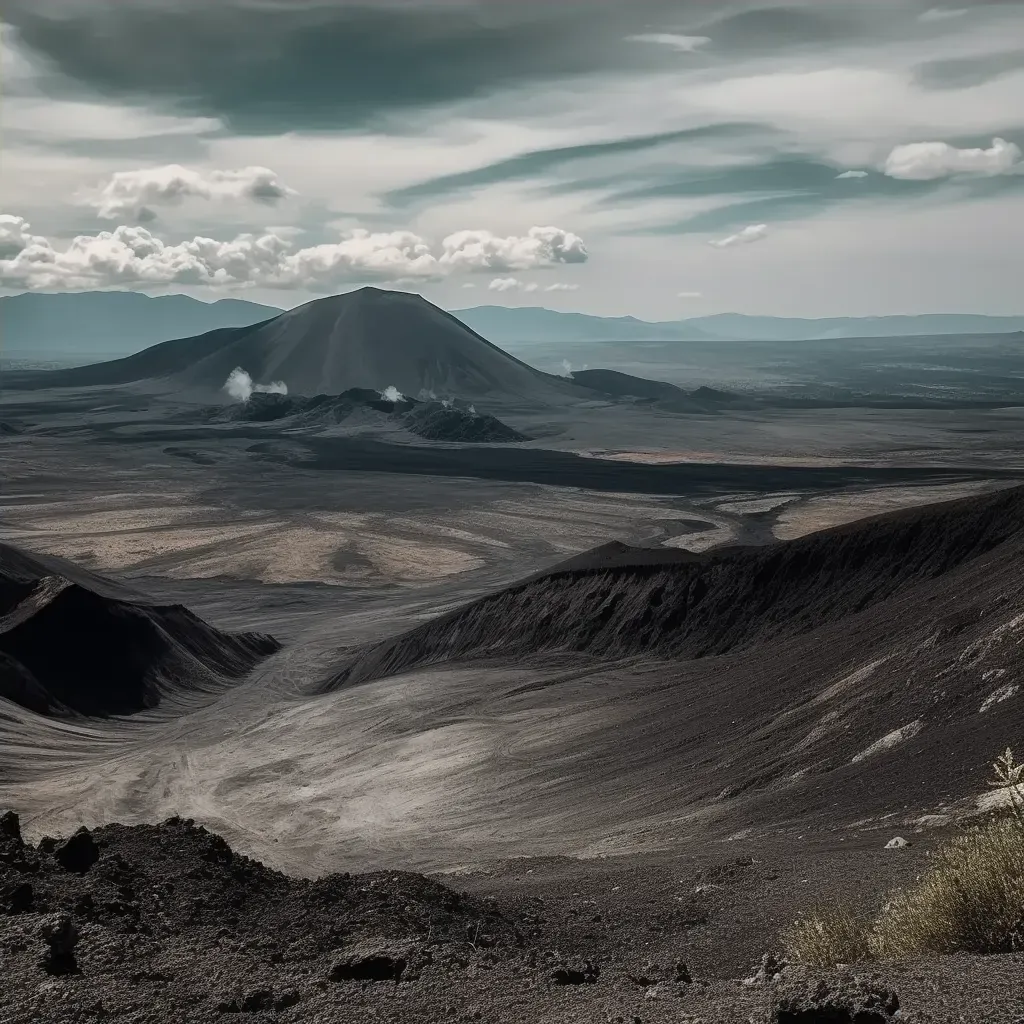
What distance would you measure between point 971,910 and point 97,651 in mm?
41876

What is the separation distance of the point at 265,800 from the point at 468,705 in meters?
8.87

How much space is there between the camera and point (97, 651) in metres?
44.5

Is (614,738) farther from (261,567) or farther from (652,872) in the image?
(261,567)

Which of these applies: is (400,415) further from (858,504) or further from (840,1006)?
(840,1006)

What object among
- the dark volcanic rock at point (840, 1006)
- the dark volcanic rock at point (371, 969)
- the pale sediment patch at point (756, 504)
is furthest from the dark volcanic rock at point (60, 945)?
the pale sediment patch at point (756, 504)

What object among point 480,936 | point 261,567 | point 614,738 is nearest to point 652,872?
point 480,936

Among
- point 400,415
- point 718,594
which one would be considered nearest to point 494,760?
point 718,594

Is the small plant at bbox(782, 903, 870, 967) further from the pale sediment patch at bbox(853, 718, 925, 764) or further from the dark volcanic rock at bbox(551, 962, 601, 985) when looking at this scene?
the pale sediment patch at bbox(853, 718, 925, 764)

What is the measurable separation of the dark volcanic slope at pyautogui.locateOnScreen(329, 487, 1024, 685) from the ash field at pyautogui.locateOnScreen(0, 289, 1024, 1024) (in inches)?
5.9

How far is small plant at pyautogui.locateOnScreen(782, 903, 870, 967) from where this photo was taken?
8.63 meters

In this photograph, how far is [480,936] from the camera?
35.1ft

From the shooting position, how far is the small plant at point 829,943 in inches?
340

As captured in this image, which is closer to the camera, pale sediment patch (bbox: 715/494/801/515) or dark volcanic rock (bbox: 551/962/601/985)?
dark volcanic rock (bbox: 551/962/601/985)

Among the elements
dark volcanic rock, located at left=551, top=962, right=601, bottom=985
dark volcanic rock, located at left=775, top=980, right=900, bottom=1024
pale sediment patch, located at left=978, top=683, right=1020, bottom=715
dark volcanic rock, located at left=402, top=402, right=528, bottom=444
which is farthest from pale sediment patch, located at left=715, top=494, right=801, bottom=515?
dark volcanic rock, located at left=775, top=980, right=900, bottom=1024
